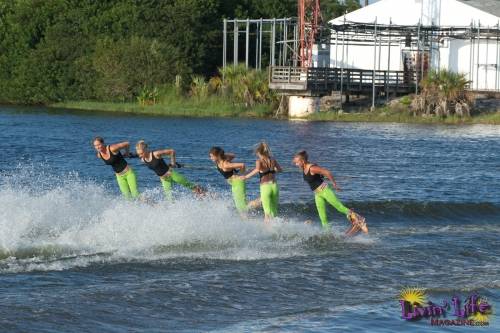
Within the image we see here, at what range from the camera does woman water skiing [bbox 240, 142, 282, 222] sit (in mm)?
19297

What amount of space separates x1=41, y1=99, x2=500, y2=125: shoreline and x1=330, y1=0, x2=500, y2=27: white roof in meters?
8.14

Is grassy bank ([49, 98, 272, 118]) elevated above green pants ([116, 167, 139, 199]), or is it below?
below

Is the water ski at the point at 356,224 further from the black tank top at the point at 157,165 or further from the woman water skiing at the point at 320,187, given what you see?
the black tank top at the point at 157,165

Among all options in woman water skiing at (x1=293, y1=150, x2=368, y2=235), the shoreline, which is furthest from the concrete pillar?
woman water skiing at (x1=293, y1=150, x2=368, y2=235)

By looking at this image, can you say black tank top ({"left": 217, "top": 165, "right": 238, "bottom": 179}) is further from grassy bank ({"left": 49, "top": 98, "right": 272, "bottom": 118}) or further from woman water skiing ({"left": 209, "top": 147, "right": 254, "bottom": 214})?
grassy bank ({"left": 49, "top": 98, "right": 272, "bottom": 118})

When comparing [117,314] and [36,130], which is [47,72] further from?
[117,314]

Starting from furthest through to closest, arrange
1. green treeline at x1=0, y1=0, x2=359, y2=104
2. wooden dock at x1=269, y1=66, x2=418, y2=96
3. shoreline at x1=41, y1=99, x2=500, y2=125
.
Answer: green treeline at x1=0, y1=0, x2=359, y2=104 < wooden dock at x1=269, y1=66, x2=418, y2=96 < shoreline at x1=41, y1=99, x2=500, y2=125

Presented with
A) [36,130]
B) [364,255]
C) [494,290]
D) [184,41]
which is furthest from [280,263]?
[184,41]

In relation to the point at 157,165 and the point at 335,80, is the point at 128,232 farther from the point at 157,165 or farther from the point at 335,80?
the point at 335,80

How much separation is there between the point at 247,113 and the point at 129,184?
42.6 metres

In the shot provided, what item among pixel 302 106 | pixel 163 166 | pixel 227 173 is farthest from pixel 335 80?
pixel 227 173

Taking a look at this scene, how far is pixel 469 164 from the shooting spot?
116 ft

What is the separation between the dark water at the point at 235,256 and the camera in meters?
13.8

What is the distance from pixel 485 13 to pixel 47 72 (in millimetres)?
35422
